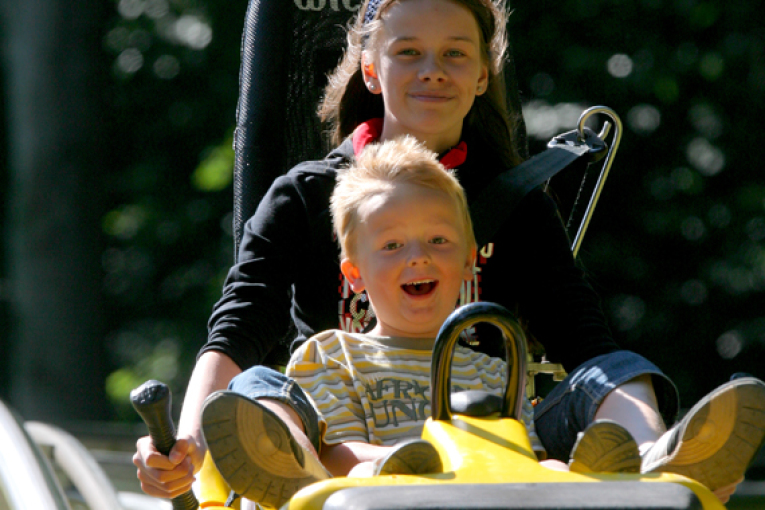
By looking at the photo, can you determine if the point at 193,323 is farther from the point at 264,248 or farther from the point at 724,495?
the point at 724,495

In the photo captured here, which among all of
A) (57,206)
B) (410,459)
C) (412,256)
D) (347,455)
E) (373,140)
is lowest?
(57,206)

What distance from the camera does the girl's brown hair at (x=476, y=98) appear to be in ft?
6.39

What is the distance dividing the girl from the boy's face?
9.0 inches

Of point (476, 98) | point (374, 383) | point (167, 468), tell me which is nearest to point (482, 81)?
point (476, 98)

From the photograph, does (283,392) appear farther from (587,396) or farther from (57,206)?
(57,206)

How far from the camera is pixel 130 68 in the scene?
4.73 meters

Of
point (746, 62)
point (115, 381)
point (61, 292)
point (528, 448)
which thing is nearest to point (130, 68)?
point (61, 292)

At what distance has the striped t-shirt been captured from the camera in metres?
1.44

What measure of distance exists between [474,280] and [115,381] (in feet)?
9.63

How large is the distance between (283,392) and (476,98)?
903 mm

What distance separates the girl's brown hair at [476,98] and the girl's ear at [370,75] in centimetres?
3

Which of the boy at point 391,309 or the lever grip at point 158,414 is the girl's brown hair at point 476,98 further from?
the lever grip at point 158,414

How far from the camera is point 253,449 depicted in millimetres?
1124

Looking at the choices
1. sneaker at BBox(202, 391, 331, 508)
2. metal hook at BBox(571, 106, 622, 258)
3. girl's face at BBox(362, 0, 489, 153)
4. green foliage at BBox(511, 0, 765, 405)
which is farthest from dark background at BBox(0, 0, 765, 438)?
sneaker at BBox(202, 391, 331, 508)
